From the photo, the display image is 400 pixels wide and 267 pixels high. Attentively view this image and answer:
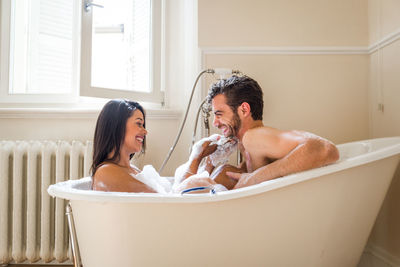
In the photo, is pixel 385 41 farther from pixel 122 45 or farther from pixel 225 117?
pixel 122 45

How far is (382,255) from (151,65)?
67.6 inches

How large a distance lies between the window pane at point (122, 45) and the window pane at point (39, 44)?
425 mm

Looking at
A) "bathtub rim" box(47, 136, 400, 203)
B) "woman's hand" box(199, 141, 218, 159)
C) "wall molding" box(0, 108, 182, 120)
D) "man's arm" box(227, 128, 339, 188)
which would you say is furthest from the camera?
"wall molding" box(0, 108, 182, 120)

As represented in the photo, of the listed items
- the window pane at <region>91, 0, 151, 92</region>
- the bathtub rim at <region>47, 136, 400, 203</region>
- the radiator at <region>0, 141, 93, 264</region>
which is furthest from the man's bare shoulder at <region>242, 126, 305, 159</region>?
the window pane at <region>91, 0, 151, 92</region>

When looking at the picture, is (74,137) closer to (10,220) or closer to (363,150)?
(10,220)

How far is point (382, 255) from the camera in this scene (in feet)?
5.62

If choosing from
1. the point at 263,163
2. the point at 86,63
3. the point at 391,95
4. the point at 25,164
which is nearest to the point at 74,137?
the point at 25,164

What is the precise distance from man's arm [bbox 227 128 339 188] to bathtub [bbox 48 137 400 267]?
0.14 feet

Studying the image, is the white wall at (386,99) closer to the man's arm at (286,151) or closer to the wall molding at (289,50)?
the wall molding at (289,50)

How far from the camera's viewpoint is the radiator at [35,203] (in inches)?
73.5

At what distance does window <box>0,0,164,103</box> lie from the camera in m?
2.17

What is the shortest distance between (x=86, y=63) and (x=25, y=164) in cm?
70

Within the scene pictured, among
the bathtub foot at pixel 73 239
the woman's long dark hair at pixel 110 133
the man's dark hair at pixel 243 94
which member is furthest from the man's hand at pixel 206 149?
the bathtub foot at pixel 73 239

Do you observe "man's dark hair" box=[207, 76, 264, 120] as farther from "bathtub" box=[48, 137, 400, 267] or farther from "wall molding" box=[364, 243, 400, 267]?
"wall molding" box=[364, 243, 400, 267]
